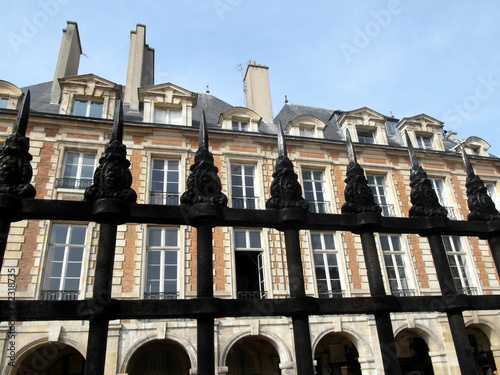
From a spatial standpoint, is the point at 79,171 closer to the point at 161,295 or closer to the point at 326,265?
the point at 161,295

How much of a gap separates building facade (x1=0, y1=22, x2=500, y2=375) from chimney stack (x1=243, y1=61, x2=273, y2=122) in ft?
3.10

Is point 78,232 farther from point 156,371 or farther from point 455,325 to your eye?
point 455,325

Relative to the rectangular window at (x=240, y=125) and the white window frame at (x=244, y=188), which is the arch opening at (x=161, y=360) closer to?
the white window frame at (x=244, y=188)

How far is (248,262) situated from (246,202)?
1.86 meters

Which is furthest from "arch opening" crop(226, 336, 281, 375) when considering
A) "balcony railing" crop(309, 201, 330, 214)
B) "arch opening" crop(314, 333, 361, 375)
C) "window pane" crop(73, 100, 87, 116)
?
"window pane" crop(73, 100, 87, 116)

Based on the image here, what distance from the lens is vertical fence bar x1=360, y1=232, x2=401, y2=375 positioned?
2.43m

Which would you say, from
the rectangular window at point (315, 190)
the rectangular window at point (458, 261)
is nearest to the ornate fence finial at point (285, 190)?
the rectangular window at point (315, 190)

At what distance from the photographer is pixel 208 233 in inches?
98.3

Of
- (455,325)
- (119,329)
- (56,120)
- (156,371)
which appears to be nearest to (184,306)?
(455,325)

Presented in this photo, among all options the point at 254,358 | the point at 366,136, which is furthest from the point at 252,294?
the point at 366,136

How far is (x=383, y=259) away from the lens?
12.3 meters

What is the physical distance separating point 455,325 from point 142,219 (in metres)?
2.25

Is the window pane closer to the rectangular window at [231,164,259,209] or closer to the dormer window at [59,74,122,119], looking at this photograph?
the dormer window at [59,74,122,119]

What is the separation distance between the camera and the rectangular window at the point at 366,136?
15.0 meters
